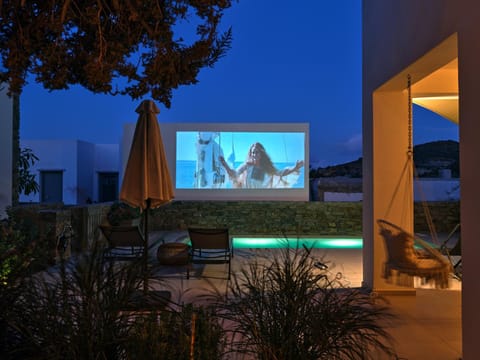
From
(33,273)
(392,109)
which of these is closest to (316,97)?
(392,109)

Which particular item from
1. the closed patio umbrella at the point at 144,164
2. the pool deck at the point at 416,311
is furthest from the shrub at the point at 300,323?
the closed patio umbrella at the point at 144,164

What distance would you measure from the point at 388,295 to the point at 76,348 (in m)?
4.11

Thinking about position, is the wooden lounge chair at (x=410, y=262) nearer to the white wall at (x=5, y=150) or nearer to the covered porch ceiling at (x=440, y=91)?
the covered porch ceiling at (x=440, y=91)

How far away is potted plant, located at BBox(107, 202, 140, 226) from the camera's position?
875 centimetres

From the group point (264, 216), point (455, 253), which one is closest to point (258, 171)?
point (264, 216)

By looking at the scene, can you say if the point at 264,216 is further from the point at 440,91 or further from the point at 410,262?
the point at 410,262

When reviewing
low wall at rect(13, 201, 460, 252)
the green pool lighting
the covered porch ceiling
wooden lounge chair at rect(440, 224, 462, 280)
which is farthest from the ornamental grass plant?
low wall at rect(13, 201, 460, 252)

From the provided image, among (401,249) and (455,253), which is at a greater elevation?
(401,249)

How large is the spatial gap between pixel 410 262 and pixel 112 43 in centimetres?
365

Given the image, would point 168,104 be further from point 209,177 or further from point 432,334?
point 209,177

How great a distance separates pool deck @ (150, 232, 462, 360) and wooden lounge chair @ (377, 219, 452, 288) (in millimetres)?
375

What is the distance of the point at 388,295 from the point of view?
15.7 feet

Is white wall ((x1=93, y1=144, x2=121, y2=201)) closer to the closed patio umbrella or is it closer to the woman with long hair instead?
the woman with long hair

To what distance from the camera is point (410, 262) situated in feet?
13.1
